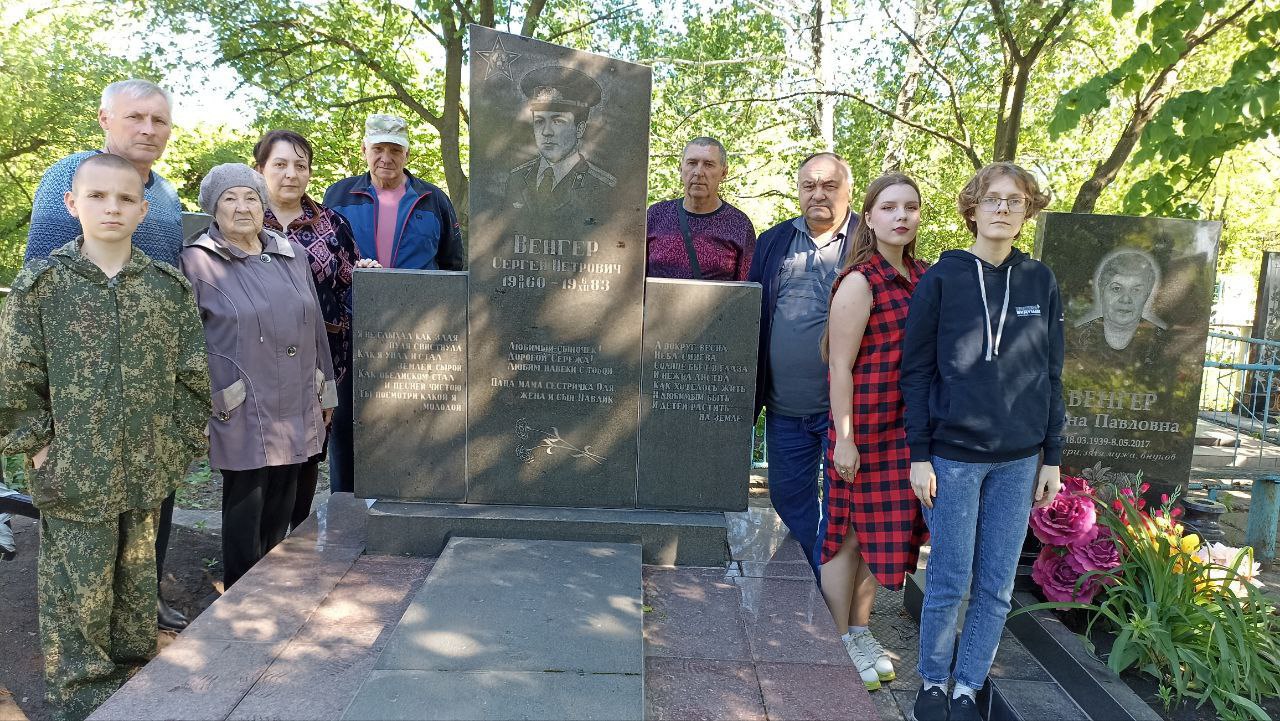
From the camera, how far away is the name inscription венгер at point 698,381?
3801 millimetres

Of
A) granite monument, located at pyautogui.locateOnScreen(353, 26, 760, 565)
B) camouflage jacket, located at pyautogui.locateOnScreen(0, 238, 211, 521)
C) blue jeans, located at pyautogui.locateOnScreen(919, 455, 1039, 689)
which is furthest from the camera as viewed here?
granite monument, located at pyautogui.locateOnScreen(353, 26, 760, 565)

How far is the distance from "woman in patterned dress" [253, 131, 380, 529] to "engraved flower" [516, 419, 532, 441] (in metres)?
0.91

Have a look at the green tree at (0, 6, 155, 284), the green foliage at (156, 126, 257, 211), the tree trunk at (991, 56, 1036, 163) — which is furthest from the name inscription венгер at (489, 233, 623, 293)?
the green tree at (0, 6, 155, 284)

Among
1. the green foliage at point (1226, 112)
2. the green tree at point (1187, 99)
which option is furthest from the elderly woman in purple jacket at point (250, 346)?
the green foliage at point (1226, 112)

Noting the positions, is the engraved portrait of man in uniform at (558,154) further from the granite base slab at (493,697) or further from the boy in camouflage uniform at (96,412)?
the granite base slab at (493,697)

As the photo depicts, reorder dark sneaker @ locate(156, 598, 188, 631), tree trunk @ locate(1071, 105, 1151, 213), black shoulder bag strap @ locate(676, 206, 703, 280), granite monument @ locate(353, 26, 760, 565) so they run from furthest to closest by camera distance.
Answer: tree trunk @ locate(1071, 105, 1151, 213)
black shoulder bag strap @ locate(676, 206, 703, 280)
granite monument @ locate(353, 26, 760, 565)
dark sneaker @ locate(156, 598, 188, 631)

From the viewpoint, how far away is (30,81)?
37.6ft

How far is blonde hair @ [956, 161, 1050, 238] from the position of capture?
2.87 m

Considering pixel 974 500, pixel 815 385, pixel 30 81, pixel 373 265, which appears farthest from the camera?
pixel 30 81

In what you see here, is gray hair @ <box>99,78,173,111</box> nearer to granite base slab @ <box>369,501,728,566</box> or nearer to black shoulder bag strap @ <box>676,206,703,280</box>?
granite base slab @ <box>369,501,728,566</box>

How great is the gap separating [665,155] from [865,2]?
368cm

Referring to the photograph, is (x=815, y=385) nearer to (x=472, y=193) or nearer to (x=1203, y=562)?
(x=472, y=193)

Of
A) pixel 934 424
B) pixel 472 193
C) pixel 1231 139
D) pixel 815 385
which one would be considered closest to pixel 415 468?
pixel 472 193

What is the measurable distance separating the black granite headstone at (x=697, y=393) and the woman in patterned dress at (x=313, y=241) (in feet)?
4.79
